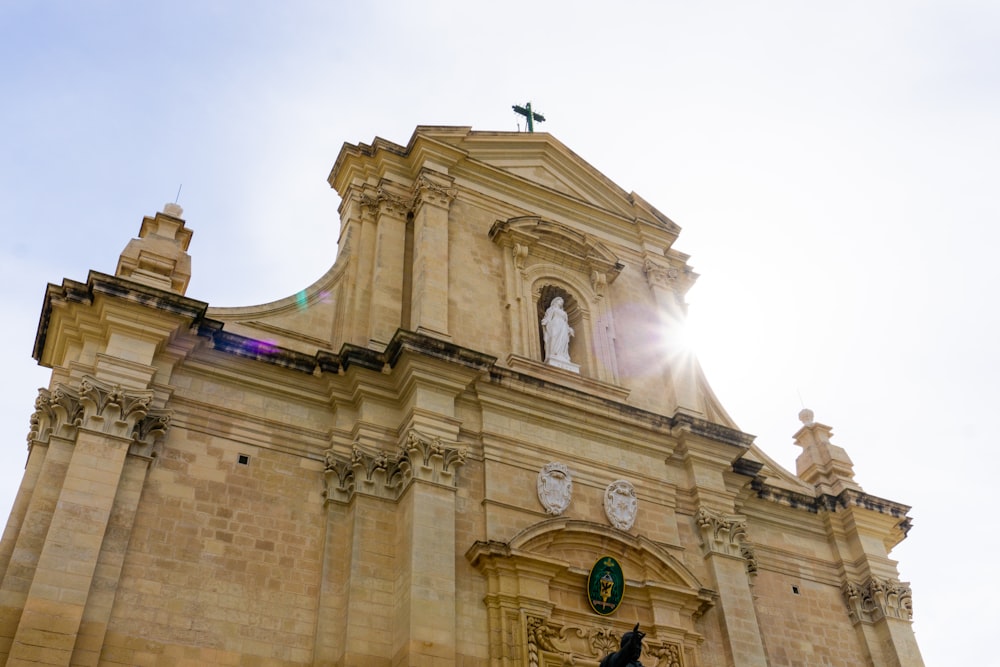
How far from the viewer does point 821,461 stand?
67.0 feet

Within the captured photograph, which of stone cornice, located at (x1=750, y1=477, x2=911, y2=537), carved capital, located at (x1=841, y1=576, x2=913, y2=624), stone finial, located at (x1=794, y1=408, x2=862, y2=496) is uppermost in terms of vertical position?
stone finial, located at (x1=794, y1=408, x2=862, y2=496)

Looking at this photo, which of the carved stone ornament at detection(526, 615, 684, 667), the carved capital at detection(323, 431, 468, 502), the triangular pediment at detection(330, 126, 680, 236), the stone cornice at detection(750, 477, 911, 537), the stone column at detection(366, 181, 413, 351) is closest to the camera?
the carved stone ornament at detection(526, 615, 684, 667)

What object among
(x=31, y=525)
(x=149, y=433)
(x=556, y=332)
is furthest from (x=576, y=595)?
(x=31, y=525)

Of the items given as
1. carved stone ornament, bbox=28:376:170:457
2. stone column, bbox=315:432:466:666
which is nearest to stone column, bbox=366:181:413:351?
stone column, bbox=315:432:466:666

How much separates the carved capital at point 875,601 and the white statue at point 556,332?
22.4 feet

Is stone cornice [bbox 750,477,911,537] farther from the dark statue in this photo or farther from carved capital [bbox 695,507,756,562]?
the dark statue

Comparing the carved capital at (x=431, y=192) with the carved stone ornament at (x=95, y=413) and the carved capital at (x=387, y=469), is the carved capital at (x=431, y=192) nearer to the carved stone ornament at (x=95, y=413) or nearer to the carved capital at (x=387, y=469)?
the carved capital at (x=387, y=469)

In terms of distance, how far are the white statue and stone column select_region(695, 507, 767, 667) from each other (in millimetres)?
3750

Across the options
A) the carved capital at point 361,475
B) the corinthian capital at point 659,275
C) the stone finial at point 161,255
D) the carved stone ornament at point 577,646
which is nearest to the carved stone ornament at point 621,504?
the carved stone ornament at point 577,646

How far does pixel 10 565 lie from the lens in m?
11.5

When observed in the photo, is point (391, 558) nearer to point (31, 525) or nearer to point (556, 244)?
point (31, 525)

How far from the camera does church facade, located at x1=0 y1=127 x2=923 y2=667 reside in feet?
41.2

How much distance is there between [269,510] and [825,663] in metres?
9.93

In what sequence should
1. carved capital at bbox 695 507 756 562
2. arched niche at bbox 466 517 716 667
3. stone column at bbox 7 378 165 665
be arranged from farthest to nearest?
carved capital at bbox 695 507 756 562 < arched niche at bbox 466 517 716 667 < stone column at bbox 7 378 165 665
